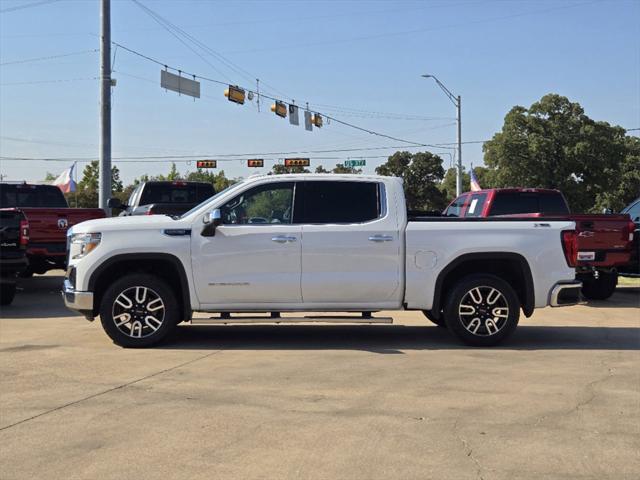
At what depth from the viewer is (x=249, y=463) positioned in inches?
171

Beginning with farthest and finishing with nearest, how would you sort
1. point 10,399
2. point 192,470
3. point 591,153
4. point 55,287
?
point 591,153, point 55,287, point 10,399, point 192,470

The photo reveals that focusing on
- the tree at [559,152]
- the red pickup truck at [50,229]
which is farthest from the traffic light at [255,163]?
the red pickup truck at [50,229]

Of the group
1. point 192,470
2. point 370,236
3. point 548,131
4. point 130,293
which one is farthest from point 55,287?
point 548,131

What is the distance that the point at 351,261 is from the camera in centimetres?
790

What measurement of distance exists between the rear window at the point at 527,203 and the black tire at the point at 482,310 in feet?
22.2

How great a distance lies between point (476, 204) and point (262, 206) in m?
8.18

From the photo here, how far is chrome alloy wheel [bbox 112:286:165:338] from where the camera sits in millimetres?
7855

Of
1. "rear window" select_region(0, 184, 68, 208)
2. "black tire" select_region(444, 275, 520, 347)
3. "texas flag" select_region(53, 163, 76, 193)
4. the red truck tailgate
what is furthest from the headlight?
"texas flag" select_region(53, 163, 76, 193)

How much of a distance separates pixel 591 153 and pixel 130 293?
46744 millimetres

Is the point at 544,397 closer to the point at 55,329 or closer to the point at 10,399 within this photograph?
the point at 10,399

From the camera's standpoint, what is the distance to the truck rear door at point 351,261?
789 cm

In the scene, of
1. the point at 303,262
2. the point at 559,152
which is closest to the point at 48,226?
the point at 303,262

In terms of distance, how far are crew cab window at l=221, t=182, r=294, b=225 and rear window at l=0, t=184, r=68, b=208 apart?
34.6 ft

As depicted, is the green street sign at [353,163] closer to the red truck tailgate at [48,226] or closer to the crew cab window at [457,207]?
the crew cab window at [457,207]
